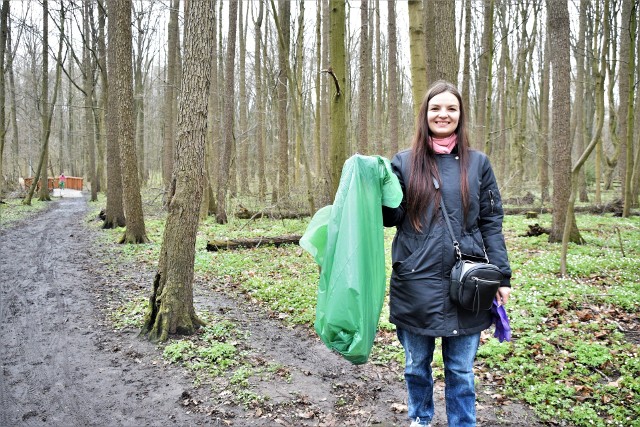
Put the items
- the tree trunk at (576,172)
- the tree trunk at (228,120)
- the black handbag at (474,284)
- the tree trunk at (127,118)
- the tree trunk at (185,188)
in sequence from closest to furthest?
the black handbag at (474,284) → the tree trunk at (185,188) → the tree trunk at (576,172) → the tree trunk at (127,118) → the tree trunk at (228,120)

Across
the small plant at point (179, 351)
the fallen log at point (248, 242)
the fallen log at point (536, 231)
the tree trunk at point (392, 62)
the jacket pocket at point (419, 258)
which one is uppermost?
the tree trunk at point (392, 62)

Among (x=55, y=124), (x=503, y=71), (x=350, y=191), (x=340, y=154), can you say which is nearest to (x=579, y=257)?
(x=340, y=154)

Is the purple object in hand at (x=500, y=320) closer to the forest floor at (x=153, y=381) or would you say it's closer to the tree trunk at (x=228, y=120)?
the forest floor at (x=153, y=381)

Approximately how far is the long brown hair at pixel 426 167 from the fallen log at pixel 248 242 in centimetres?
837

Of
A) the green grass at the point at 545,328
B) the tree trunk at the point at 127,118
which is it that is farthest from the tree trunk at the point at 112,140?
the green grass at the point at 545,328

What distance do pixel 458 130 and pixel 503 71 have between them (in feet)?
80.5

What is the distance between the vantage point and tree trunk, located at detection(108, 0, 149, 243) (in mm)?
10492

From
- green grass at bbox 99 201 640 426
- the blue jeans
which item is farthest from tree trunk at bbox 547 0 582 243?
the blue jeans

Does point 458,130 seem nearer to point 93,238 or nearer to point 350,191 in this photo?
point 350,191

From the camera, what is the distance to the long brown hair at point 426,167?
2.68 meters

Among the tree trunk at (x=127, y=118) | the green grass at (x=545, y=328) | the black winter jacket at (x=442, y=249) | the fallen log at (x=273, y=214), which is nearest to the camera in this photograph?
the black winter jacket at (x=442, y=249)

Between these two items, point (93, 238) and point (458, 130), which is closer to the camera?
point (458, 130)

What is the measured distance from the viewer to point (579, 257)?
8.12m

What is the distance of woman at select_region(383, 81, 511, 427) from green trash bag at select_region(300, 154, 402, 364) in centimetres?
13
